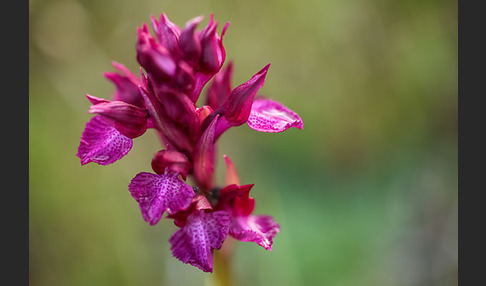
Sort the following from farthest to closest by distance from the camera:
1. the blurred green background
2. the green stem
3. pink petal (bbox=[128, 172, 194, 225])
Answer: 1. the blurred green background
2. the green stem
3. pink petal (bbox=[128, 172, 194, 225])

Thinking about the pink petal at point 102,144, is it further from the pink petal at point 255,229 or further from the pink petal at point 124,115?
the pink petal at point 255,229

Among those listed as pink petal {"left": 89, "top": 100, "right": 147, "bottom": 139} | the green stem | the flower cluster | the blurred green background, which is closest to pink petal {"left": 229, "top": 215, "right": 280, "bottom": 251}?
the flower cluster

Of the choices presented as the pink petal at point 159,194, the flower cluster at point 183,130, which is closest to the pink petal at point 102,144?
the flower cluster at point 183,130

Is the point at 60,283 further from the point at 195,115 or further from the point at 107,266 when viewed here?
the point at 195,115

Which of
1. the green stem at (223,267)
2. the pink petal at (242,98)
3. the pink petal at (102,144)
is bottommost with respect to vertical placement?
the green stem at (223,267)

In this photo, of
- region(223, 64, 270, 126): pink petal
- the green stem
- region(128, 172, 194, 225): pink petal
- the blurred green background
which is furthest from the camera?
the blurred green background

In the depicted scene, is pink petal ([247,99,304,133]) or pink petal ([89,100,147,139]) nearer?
pink petal ([89,100,147,139])

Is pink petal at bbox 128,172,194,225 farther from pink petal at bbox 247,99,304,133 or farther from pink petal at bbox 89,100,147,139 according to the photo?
pink petal at bbox 247,99,304,133

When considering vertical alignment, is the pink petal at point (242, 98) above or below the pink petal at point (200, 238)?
above
